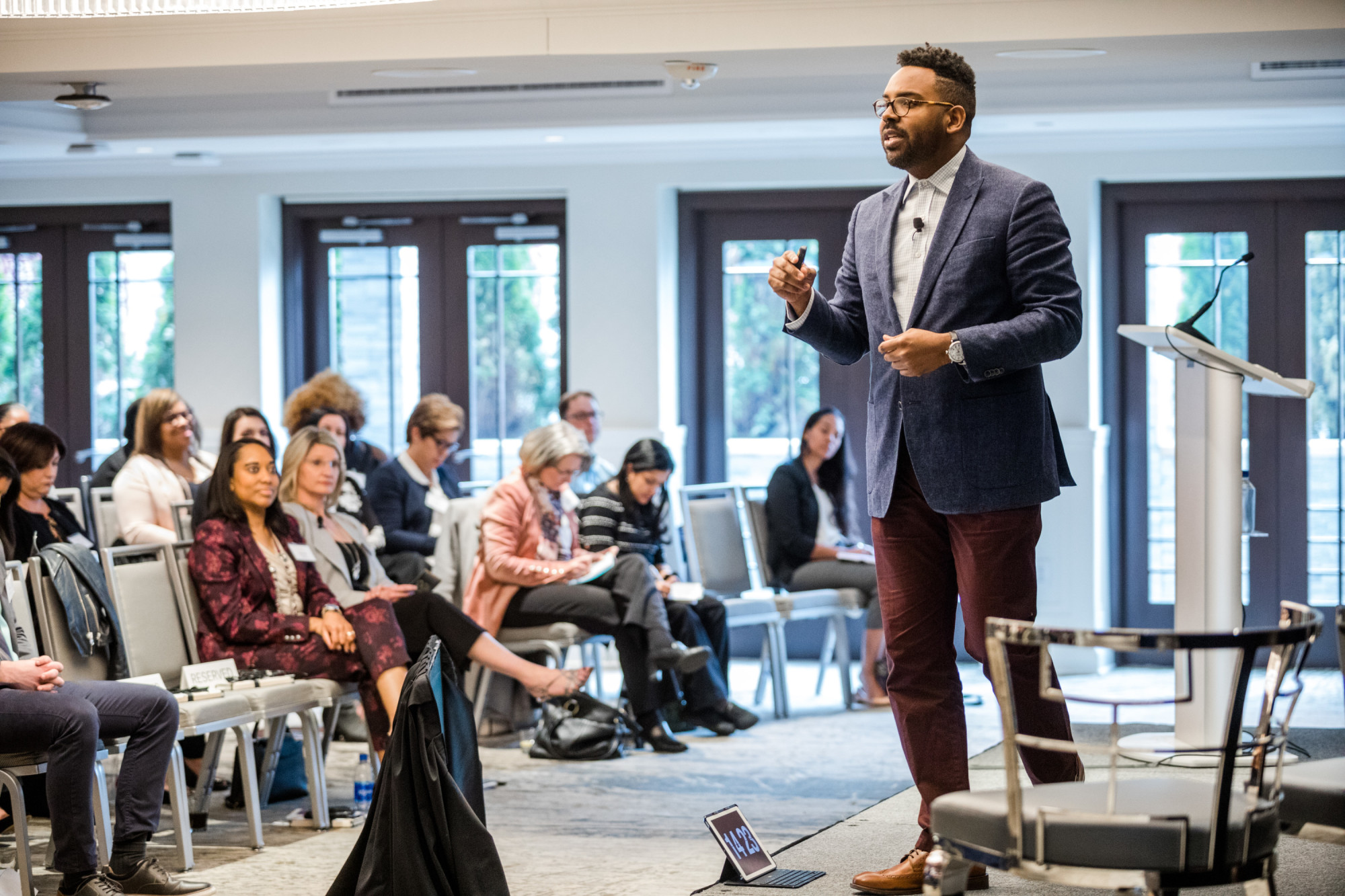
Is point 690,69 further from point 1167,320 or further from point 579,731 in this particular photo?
point 1167,320

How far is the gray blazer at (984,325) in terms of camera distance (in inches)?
94.0

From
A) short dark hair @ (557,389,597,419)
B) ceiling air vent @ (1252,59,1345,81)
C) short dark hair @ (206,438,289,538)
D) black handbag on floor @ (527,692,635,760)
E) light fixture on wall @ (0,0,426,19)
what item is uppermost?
ceiling air vent @ (1252,59,1345,81)

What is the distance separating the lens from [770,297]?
7.23 meters

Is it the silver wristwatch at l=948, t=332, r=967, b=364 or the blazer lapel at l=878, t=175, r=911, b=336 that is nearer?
the silver wristwatch at l=948, t=332, r=967, b=364

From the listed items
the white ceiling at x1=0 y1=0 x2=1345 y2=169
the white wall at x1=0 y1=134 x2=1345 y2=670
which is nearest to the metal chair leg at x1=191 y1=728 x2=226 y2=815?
the white ceiling at x1=0 y1=0 x2=1345 y2=169

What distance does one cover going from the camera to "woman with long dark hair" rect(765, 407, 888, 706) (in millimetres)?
5824

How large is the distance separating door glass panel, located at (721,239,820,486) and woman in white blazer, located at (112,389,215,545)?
2.76 meters

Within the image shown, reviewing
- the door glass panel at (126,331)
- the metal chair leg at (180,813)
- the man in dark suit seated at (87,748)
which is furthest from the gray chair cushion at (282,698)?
the door glass panel at (126,331)

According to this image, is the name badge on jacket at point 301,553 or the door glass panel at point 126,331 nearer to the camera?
the name badge on jacket at point 301,553

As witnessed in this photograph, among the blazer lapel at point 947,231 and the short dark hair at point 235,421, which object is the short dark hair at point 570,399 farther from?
the blazer lapel at point 947,231

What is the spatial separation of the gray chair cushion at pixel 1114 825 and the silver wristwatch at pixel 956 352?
697 millimetres

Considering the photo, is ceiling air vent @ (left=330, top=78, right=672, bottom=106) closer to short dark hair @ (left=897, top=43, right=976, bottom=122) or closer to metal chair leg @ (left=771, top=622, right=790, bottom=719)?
metal chair leg @ (left=771, top=622, right=790, bottom=719)

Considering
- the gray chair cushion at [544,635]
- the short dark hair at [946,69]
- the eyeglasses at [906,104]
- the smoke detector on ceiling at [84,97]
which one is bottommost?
the gray chair cushion at [544,635]

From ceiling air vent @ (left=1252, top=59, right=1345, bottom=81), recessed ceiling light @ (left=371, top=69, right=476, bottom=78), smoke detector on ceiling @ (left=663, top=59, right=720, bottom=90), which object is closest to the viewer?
smoke detector on ceiling @ (left=663, top=59, right=720, bottom=90)
